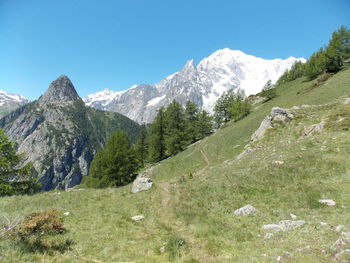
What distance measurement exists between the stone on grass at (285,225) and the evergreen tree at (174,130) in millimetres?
41414

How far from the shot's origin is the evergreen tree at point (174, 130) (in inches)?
1969

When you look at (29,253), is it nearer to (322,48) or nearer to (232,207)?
(232,207)

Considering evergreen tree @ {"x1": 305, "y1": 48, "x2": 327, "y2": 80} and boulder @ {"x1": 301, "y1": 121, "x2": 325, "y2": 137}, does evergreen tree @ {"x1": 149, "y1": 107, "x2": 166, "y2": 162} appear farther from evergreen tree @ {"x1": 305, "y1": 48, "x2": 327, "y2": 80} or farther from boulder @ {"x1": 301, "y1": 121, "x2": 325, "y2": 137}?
evergreen tree @ {"x1": 305, "y1": 48, "x2": 327, "y2": 80}

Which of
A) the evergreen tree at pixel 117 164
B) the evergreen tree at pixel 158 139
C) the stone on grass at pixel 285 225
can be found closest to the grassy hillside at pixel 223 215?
the stone on grass at pixel 285 225

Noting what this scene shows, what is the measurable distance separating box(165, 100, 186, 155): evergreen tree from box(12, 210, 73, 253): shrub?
1570 inches

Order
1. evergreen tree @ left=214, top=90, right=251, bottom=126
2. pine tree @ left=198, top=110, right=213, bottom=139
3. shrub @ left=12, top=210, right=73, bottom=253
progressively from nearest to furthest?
shrub @ left=12, top=210, right=73, bottom=253, pine tree @ left=198, top=110, right=213, bottom=139, evergreen tree @ left=214, top=90, right=251, bottom=126

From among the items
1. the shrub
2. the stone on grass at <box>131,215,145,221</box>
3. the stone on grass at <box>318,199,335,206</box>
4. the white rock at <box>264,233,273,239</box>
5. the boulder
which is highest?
the shrub

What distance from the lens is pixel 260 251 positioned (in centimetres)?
666

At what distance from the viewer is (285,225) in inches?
322

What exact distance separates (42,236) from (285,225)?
1131cm

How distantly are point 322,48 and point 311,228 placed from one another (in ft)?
303

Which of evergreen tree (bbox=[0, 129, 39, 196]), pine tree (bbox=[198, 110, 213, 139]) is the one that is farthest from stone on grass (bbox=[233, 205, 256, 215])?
pine tree (bbox=[198, 110, 213, 139])

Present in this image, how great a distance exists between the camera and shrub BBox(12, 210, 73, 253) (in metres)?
8.12

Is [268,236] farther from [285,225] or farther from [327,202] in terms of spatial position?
[327,202]
